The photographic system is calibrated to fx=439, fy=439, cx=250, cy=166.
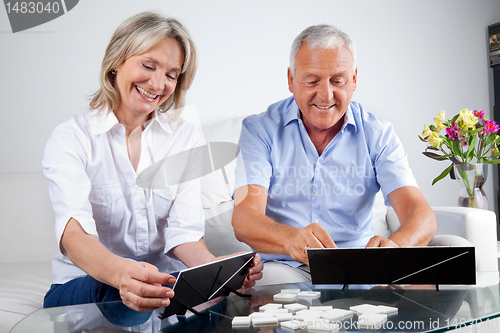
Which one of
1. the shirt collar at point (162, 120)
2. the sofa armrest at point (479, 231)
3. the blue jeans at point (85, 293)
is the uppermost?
the shirt collar at point (162, 120)

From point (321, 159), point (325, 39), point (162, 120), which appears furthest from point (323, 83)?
point (162, 120)

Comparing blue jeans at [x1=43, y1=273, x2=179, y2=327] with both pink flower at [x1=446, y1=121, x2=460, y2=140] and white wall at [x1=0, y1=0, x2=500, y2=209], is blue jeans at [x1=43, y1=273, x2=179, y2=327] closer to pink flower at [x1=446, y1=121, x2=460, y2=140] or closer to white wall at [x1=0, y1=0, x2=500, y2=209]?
white wall at [x1=0, y1=0, x2=500, y2=209]

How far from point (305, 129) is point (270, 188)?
229mm

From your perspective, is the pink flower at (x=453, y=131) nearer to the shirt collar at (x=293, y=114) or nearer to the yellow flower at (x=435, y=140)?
the yellow flower at (x=435, y=140)

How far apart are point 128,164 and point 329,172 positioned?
0.63 meters

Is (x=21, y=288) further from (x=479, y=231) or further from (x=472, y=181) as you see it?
(x=472, y=181)

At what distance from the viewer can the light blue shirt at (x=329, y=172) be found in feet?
4.68

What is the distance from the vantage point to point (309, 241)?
1019mm

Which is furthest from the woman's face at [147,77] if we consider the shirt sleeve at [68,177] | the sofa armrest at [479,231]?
the sofa armrest at [479,231]

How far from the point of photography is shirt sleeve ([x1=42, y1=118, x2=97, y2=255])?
41.9 inches

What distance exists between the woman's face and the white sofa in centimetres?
62

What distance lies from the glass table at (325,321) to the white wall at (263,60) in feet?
4.10

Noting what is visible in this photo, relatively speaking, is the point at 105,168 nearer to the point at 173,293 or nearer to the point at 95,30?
the point at 173,293

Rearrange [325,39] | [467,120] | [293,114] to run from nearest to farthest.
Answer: [325,39] < [293,114] < [467,120]
